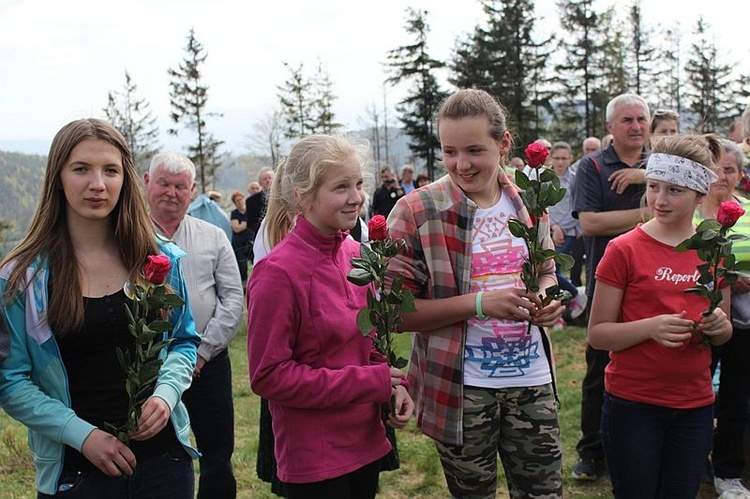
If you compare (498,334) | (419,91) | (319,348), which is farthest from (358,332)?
(419,91)

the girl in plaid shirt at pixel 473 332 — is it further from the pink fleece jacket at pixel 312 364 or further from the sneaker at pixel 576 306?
the sneaker at pixel 576 306

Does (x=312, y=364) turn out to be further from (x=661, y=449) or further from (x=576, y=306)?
(x=576, y=306)

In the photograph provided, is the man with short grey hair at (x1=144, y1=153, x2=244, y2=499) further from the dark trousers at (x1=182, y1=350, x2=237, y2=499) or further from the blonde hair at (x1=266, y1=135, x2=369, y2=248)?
the blonde hair at (x1=266, y1=135, x2=369, y2=248)

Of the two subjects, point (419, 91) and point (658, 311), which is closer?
point (658, 311)

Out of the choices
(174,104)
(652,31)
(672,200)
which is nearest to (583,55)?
(652,31)

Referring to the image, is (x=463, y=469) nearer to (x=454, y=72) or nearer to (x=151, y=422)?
(x=151, y=422)

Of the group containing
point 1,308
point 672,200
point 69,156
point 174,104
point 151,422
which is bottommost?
point 151,422

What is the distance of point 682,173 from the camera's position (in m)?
3.04

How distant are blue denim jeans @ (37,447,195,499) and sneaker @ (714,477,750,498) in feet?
10.7

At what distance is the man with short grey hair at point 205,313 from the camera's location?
151 inches

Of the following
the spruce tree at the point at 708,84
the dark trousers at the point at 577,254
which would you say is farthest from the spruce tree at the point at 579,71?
the dark trousers at the point at 577,254

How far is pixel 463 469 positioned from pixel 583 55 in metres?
40.8

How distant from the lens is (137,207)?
2557mm

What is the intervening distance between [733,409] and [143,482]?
3.59 meters
